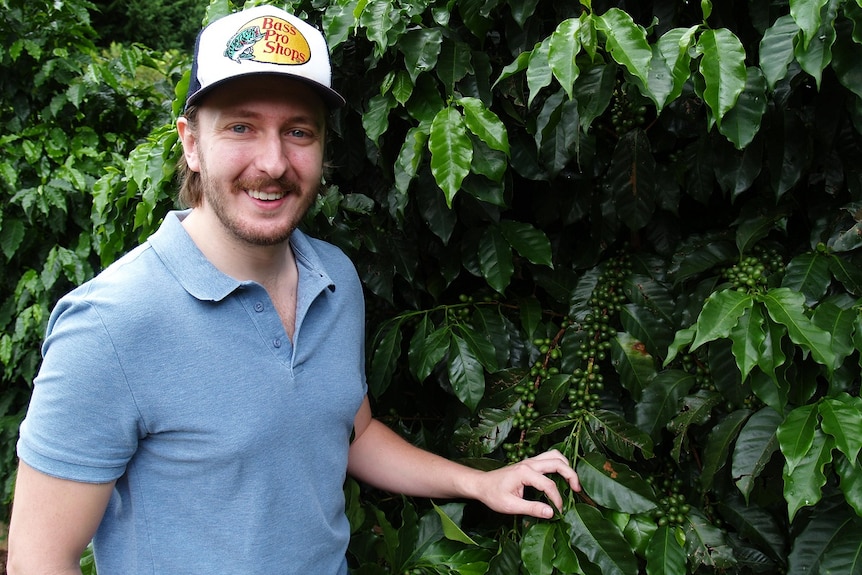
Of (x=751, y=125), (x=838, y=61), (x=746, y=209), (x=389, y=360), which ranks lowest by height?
(x=389, y=360)

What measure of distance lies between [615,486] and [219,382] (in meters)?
0.83

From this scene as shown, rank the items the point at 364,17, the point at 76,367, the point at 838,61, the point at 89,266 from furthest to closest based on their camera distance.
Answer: the point at 89,266 < the point at 364,17 < the point at 838,61 < the point at 76,367

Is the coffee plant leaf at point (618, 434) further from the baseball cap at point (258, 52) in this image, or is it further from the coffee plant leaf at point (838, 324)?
the baseball cap at point (258, 52)

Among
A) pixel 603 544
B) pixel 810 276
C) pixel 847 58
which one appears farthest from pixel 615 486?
pixel 847 58

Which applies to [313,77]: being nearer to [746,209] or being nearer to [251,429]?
[251,429]

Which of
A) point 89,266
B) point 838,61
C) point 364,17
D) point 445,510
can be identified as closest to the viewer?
Result: point 838,61

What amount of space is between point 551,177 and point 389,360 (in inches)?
23.8

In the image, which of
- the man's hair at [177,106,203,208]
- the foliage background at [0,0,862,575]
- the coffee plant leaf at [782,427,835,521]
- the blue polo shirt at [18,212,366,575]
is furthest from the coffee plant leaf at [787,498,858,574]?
the man's hair at [177,106,203,208]

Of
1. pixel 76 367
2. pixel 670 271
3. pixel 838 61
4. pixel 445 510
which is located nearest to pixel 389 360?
pixel 445 510

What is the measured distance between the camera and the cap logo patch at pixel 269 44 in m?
1.46

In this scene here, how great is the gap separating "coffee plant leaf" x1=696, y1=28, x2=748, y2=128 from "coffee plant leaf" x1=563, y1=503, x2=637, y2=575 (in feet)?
2.68

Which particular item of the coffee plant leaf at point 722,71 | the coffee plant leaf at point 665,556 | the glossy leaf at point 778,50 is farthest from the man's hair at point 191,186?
the coffee plant leaf at point 665,556

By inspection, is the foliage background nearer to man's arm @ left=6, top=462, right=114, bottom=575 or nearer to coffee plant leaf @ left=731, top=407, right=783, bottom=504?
coffee plant leaf @ left=731, top=407, right=783, bottom=504

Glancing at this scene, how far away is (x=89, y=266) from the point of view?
356cm
